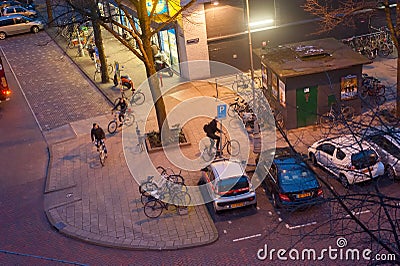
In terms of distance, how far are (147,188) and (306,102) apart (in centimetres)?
785

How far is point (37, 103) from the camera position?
93.5ft

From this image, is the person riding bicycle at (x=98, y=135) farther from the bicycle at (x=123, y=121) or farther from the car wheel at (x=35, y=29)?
the car wheel at (x=35, y=29)

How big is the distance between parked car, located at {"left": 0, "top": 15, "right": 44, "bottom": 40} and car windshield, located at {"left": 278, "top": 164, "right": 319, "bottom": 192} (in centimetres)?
Result: 3161

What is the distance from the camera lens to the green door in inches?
847

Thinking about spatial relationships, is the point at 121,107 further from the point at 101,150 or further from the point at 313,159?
the point at 313,159

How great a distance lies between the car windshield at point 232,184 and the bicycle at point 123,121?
8.39 metres

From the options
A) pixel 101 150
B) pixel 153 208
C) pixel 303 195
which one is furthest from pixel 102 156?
pixel 303 195

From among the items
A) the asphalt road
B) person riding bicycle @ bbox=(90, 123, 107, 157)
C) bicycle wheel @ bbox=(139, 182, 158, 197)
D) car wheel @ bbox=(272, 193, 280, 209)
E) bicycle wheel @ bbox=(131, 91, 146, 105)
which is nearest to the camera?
the asphalt road

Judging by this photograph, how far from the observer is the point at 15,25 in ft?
139

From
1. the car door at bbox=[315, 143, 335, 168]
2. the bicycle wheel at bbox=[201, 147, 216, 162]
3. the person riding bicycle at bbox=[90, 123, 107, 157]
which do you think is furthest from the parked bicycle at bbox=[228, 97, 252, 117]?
the person riding bicycle at bbox=[90, 123, 107, 157]

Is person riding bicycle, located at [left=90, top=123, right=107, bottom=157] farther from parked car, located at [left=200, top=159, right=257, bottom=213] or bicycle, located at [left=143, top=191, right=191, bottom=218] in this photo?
parked car, located at [left=200, top=159, right=257, bottom=213]

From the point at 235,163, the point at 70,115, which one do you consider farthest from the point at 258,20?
the point at 235,163

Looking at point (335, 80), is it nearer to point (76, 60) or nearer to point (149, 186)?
point (149, 186)

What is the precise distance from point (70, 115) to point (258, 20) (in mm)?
10937
